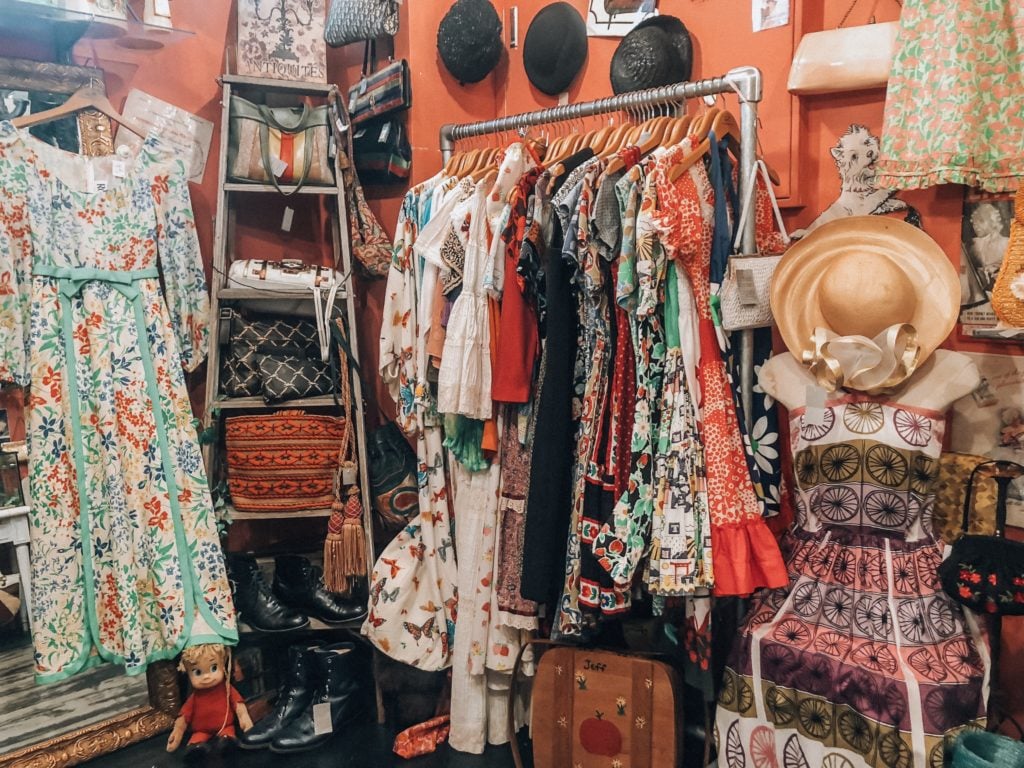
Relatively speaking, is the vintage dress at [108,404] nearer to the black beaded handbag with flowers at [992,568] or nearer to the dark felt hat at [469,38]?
the dark felt hat at [469,38]

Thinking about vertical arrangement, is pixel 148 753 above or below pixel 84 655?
below

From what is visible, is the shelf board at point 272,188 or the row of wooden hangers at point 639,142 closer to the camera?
the row of wooden hangers at point 639,142

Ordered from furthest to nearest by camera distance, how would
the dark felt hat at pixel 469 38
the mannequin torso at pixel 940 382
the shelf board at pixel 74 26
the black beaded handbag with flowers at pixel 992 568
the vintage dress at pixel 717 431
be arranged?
the dark felt hat at pixel 469 38 < the shelf board at pixel 74 26 < the vintage dress at pixel 717 431 < the mannequin torso at pixel 940 382 < the black beaded handbag with flowers at pixel 992 568

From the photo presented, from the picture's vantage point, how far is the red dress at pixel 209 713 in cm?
234

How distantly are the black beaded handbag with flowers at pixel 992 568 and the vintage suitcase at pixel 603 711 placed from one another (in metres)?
0.64

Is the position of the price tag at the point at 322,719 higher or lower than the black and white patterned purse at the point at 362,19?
lower

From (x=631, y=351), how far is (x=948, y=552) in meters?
0.76

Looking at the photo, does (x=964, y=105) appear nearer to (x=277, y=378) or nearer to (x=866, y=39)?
(x=866, y=39)

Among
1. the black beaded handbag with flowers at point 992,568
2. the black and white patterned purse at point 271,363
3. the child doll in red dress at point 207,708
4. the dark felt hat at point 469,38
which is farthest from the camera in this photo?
the dark felt hat at point 469,38

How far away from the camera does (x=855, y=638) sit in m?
1.63

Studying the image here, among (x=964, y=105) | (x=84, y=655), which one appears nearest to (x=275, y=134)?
(x=84, y=655)

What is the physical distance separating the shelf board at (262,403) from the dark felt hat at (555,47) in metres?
1.16

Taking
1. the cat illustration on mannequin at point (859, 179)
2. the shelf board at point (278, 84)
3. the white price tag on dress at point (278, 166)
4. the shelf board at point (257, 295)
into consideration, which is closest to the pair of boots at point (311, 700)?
the shelf board at point (257, 295)

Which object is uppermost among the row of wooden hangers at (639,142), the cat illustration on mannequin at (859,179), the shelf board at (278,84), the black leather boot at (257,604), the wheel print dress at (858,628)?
the shelf board at (278,84)
